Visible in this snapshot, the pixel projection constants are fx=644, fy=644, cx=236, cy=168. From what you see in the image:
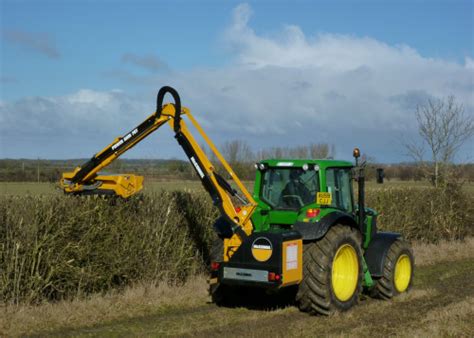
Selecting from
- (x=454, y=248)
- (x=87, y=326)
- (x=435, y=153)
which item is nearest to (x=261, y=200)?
(x=87, y=326)

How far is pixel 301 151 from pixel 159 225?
15.0m

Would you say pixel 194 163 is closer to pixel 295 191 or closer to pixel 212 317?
pixel 295 191

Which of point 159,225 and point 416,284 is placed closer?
point 159,225

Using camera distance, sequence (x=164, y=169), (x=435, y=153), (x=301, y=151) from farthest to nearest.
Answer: (x=301, y=151) < (x=435, y=153) < (x=164, y=169)

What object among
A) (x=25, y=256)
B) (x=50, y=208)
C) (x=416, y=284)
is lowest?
(x=416, y=284)

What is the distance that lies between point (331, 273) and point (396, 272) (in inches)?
→ 87.6

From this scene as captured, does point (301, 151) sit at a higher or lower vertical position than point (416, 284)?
higher

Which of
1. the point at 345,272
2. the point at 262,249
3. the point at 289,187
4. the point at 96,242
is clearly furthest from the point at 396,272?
the point at 96,242

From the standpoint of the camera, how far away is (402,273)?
10656 mm

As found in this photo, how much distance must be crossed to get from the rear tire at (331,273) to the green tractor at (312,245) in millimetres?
13

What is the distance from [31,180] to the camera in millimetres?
12953

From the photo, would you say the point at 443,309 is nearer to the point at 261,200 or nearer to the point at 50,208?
the point at 261,200

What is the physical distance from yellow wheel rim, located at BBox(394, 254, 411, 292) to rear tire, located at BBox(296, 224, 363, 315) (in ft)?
4.78

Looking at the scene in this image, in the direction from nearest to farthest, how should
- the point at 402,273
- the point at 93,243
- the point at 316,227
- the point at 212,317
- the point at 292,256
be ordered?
the point at 292,256
the point at 316,227
the point at 212,317
the point at 93,243
the point at 402,273
